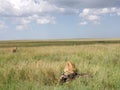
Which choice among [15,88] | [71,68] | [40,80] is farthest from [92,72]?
[15,88]

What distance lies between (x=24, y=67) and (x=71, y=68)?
222 cm

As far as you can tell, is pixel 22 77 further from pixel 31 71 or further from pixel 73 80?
pixel 73 80

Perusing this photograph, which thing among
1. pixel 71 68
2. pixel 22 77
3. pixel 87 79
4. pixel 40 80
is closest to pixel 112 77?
pixel 87 79

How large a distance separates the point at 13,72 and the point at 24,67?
29.7 inches

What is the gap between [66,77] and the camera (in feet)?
34.5

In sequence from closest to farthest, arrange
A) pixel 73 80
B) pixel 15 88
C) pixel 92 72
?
1. pixel 15 88
2. pixel 73 80
3. pixel 92 72

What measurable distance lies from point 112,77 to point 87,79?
0.86 meters

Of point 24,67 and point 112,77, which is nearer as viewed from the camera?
point 112,77

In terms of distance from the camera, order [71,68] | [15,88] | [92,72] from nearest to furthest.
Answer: [15,88], [71,68], [92,72]

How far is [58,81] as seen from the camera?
10383 mm

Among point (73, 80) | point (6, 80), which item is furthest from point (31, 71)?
point (73, 80)

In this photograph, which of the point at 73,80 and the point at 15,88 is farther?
the point at 73,80

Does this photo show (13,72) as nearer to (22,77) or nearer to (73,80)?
(22,77)

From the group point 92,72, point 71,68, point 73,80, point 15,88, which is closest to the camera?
point 15,88
